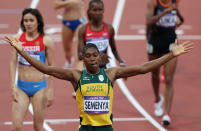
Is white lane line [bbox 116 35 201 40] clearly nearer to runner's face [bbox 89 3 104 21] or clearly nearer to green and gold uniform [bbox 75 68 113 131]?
runner's face [bbox 89 3 104 21]

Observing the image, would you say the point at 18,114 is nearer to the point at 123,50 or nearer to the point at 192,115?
the point at 192,115

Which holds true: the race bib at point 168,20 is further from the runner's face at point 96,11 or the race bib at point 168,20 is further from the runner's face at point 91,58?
the runner's face at point 91,58

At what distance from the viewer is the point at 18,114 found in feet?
22.1

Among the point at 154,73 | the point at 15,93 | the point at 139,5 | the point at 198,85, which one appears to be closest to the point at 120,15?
the point at 139,5

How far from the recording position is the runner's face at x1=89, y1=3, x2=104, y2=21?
755 centimetres

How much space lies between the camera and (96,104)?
5754 millimetres

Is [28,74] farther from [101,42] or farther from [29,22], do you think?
[101,42]

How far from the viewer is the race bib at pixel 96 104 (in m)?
5.77

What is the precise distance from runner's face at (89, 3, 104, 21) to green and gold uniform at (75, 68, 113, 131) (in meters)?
1.91

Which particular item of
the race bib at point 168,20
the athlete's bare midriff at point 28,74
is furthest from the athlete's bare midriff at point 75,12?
the athlete's bare midriff at point 28,74

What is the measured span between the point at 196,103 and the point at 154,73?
3.95 feet

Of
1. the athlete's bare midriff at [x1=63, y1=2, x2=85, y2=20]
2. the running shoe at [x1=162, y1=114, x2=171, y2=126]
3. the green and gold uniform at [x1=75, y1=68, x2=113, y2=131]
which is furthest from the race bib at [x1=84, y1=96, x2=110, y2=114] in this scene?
the athlete's bare midriff at [x1=63, y1=2, x2=85, y2=20]

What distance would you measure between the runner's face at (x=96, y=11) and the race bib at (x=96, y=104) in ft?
6.89

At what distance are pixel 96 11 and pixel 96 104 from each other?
2.22 m
